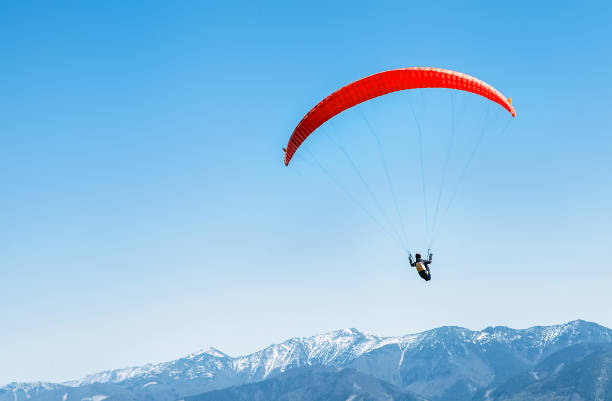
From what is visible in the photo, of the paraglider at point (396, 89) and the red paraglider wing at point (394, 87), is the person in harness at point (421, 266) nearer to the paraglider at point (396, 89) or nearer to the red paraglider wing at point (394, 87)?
the paraglider at point (396, 89)

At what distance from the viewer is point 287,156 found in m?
32.0

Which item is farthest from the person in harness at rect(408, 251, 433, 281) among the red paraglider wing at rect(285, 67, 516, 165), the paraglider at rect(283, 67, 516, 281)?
the red paraglider wing at rect(285, 67, 516, 165)

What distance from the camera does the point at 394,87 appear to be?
2783 centimetres

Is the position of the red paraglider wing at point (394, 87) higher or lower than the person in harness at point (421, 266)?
higher

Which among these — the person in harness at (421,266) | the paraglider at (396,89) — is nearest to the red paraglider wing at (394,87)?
the paraglider at (396,89)

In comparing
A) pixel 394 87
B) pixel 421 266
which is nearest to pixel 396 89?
pixel 394 87

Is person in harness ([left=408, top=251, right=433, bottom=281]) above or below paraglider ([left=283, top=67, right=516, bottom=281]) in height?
below

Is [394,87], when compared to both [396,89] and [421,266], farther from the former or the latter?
[421,266]

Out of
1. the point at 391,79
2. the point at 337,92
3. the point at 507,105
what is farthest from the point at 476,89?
the point at 337,92

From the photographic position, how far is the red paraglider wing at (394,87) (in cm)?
2689

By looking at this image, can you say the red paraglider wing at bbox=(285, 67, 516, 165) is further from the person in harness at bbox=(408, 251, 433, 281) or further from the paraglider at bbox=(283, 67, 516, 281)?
the person in harness at bbox=(408, 251, 433, 281)

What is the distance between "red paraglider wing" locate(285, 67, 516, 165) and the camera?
2689 cm

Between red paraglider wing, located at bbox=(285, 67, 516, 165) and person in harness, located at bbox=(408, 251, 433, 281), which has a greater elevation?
red paraglider wing, located at bbox=(285, 67, 516, 165)

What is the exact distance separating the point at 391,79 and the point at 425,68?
76.4 inches
